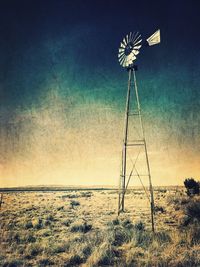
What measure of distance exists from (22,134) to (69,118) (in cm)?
149

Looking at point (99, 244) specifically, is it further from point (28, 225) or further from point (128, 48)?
point (128, 48)

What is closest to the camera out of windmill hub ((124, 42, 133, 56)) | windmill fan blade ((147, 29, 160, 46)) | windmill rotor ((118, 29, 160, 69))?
windmill fan blade ((147, 29, 160, 46))

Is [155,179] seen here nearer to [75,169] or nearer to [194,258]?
[75,169]

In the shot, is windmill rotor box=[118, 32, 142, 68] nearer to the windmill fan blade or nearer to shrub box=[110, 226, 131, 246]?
the windmill fan blade

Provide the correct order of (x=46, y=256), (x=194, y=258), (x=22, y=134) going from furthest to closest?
(x=22, y=134) → (x=46, y=256) → (x=194, y=258)

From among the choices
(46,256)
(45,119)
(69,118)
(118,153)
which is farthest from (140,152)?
(46,256)

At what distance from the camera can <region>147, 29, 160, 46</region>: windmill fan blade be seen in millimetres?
7711

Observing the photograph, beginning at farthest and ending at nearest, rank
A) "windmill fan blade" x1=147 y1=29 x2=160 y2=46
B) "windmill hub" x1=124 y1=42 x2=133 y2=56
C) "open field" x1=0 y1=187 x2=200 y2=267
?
"windmill hub" x1=124 y1=42 x2=133 y2=56, "windmill fan blade" x1=147 y1=29 x2=160 y2=46, "open field" x1=0 y1=187 x2=200 y2=267

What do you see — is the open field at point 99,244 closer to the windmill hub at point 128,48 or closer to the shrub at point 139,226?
the shrub at point 139,226

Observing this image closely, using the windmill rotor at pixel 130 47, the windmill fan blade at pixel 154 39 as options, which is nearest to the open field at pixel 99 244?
the windmill rotor at pixel 130 47

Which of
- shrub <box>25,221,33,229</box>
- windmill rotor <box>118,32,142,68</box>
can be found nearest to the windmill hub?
windmill rotor <box>118,32,142,68</box>

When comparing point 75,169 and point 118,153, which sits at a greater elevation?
point 118,153

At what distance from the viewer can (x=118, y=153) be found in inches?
369

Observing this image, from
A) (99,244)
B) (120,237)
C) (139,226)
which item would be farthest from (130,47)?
(99,244)
